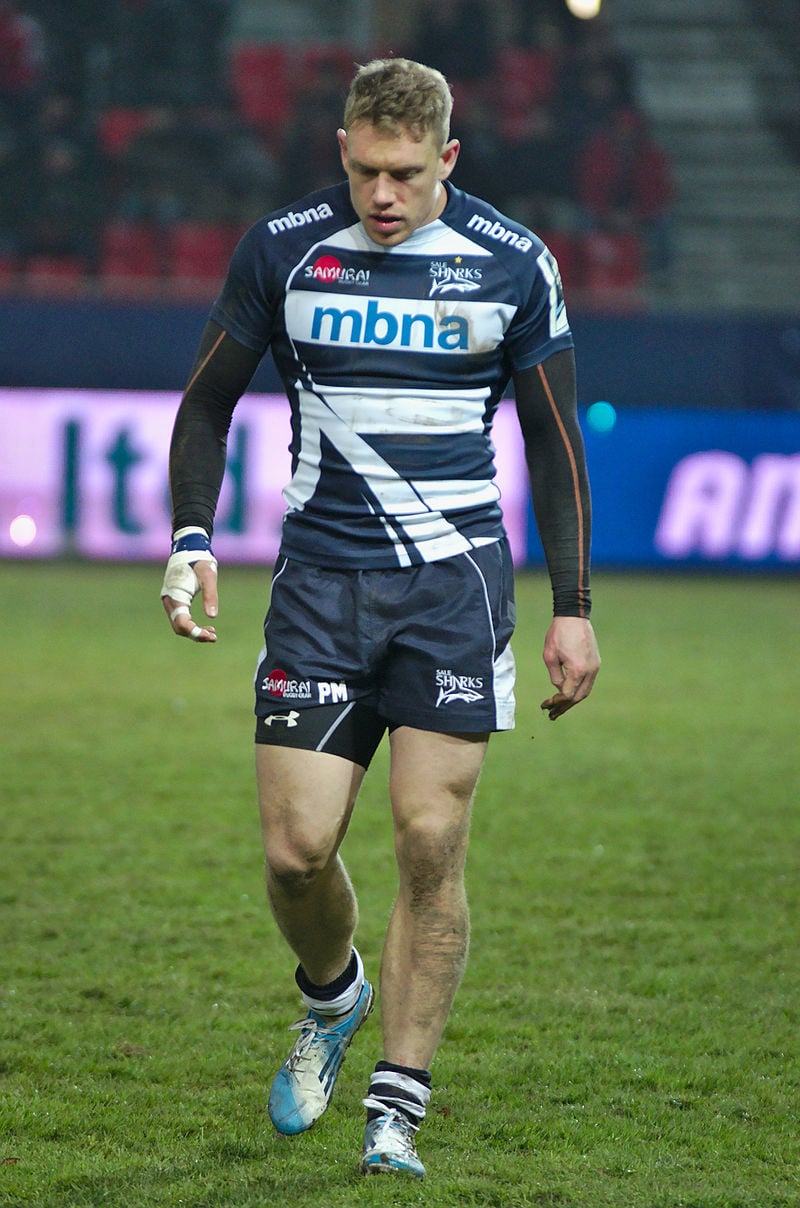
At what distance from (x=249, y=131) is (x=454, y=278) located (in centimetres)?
1531

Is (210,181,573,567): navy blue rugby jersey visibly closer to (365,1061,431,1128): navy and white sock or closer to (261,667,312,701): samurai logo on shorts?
(261,667,312,701): samurai logo on shorts

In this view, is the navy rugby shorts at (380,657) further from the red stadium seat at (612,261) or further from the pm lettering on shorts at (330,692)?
the red stadium seat at (612,261)

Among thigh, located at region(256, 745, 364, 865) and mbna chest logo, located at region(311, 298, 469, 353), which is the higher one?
mbna chest logo, located at region(311, 298, 469, 353)

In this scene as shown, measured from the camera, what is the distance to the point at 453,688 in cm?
316

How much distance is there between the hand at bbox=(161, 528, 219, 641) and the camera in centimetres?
311

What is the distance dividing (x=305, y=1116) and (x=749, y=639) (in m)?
8.56

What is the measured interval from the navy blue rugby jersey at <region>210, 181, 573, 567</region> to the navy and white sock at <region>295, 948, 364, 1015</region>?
0.89 meters

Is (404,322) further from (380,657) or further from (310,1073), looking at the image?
(310,1073)

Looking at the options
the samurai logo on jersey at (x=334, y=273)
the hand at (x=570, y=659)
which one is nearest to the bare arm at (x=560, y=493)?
the hand at (x=570, y=659)

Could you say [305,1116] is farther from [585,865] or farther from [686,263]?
[686,263]

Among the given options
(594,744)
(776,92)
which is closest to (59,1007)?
(594,744)

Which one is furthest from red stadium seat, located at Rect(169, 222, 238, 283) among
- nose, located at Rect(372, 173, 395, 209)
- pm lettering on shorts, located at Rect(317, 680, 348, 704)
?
pm lettering on shorts, located at Rect(317, 680, 348, 704)

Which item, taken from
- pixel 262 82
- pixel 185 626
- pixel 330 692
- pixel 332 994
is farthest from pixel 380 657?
pixel 262 82

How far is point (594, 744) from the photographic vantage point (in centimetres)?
773
